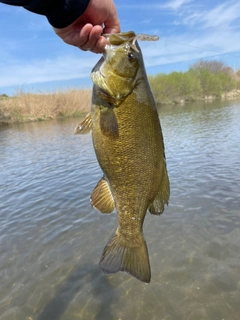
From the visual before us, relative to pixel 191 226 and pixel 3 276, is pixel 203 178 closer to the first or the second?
pixel 191 226

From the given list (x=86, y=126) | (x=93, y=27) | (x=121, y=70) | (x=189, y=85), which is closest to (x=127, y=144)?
(x=86, y=126)

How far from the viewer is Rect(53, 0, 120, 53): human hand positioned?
2.29 meters

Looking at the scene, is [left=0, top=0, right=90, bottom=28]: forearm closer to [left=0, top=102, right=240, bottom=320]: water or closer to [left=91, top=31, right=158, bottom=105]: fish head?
[left=91, top=31, right=158, bottom=105]: fish head

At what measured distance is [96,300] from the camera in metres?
4.59

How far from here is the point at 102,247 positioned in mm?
6051

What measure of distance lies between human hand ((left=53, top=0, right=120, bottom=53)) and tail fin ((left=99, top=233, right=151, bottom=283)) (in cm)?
171

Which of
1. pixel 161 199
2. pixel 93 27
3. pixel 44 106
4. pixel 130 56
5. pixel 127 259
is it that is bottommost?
pixel 127 259

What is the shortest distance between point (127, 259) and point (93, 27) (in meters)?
1.98

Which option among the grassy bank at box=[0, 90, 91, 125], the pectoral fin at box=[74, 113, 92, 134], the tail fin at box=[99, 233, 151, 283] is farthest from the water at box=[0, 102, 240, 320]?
the grassy bank at box=[0, 90, 91, 125]

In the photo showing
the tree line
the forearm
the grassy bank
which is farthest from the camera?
the tree line

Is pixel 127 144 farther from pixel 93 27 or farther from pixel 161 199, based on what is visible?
pixel 93 27

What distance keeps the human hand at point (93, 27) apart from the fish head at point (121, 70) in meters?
0.27

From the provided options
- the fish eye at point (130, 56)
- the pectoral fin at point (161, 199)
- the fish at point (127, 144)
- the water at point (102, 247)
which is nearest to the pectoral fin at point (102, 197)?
the fish at point (127, 144)

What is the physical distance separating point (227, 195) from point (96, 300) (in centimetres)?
488
